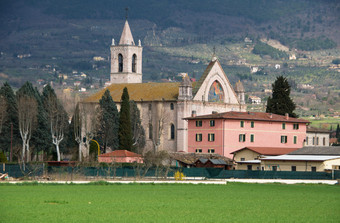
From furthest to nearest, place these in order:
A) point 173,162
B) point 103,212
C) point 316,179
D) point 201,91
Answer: point 201,91
point 173,162
point 316,179
point 103,212

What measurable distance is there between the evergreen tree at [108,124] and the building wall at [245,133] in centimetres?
1234

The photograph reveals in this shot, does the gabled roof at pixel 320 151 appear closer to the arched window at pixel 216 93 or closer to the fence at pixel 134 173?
the fence at pixel 134 173

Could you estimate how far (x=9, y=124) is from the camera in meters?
112

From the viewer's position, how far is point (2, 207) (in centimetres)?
3909

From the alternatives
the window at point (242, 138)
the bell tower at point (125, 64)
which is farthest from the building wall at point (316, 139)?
the bell tower at point (125, 64)

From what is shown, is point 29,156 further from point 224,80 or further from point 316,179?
point 316,179

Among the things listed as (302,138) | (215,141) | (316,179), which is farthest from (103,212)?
(302,138)

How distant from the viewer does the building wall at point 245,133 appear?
108 m

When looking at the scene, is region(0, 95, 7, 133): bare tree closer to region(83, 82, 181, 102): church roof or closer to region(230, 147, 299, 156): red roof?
region(83, 82, 181, 102): church roof

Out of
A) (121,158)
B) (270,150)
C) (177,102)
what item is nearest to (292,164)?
(270,150)

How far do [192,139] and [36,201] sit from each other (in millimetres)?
69322

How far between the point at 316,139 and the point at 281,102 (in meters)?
8.55

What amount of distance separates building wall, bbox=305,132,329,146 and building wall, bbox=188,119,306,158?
30.3 feet

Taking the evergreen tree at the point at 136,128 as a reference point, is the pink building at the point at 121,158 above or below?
below
